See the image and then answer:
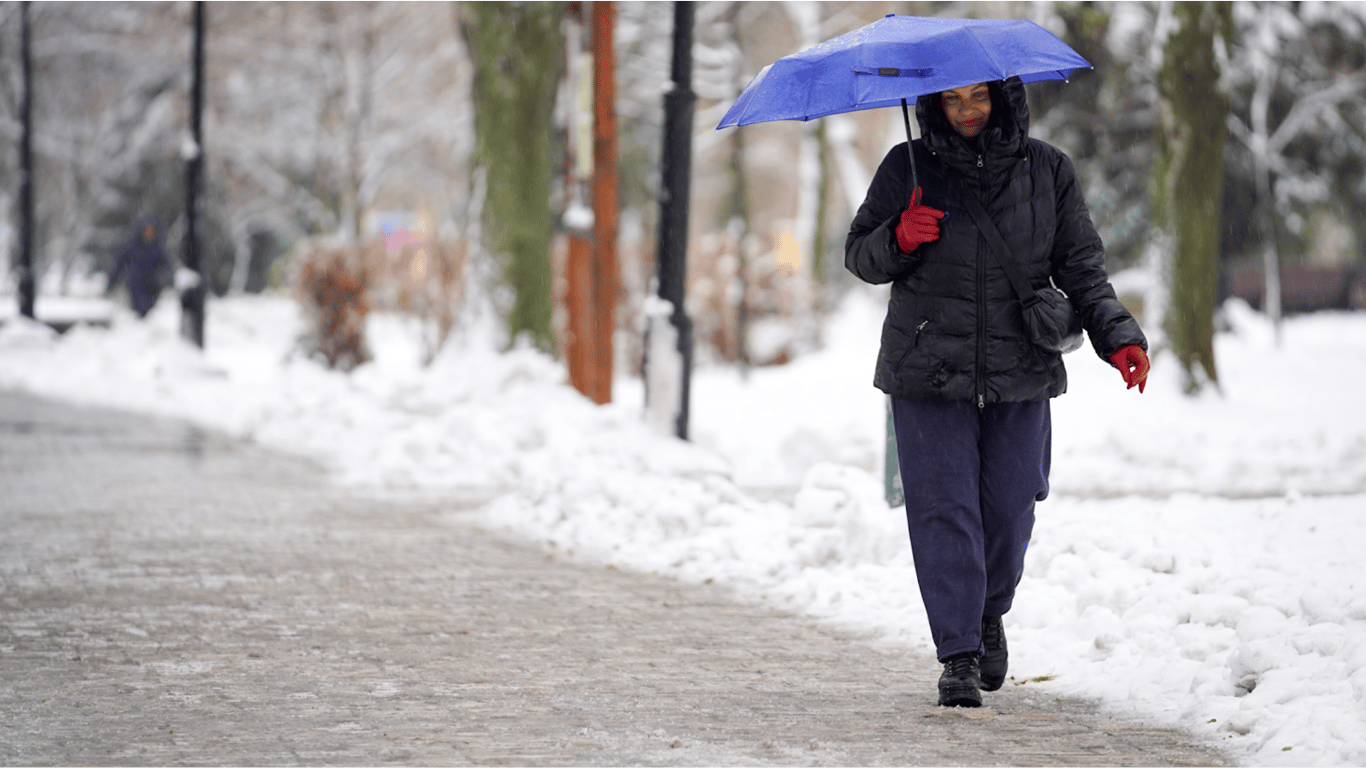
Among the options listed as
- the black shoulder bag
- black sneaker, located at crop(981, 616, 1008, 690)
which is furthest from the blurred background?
black sneaker, located at crop(981, 616, 1008, 690)

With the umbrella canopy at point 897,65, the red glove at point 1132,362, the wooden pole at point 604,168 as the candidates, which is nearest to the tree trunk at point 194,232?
the wooden pole at point 604,168

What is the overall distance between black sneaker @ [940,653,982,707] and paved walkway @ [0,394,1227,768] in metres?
0.06

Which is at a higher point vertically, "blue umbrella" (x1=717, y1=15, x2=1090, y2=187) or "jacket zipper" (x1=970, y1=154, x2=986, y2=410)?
"blue umbrella" (x1=717, y1=15, x2=1090, y2=187)

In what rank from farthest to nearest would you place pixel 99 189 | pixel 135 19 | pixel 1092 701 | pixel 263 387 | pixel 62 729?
pixel 99 189
pixel 135 19
pixel 263 387
pixel 1092 701
pixel 62 729

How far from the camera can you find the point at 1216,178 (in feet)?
51.4

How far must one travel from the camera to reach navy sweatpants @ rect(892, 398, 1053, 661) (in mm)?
5047

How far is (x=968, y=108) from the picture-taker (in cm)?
499

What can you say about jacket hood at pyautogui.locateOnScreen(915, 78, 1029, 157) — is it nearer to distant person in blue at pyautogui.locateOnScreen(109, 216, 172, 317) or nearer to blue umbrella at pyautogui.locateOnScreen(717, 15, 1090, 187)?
blue umbrella at pyautogui.locateOnScreen(717, 15, 1090, 187)

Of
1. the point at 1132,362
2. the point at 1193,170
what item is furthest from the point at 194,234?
the point at 1132,362

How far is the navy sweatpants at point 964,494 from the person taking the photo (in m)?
5.05

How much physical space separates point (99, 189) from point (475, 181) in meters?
25.6

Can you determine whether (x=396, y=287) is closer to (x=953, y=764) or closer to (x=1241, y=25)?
(x=1241, y=25)

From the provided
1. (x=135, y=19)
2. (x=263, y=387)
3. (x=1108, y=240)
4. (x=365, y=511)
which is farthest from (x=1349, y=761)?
(x=135, y=19)

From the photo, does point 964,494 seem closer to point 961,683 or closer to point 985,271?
point 961,683
